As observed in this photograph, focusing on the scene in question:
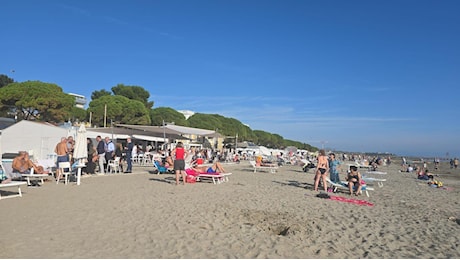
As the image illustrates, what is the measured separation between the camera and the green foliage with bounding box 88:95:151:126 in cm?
3203

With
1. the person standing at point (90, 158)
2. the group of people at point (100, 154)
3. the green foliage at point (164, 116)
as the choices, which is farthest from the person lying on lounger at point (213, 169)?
the green foliage at point (164, 116)

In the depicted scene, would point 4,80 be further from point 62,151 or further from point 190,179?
point 190,179

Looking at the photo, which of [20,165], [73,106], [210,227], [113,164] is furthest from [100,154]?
[73,106]

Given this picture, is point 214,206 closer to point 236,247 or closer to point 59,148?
point 236,247

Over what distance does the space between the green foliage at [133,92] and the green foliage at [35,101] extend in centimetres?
1550

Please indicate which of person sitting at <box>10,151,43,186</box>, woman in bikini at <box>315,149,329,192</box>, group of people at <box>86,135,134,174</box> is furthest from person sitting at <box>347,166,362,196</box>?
person sitting at <box>10,151,43,186</box>

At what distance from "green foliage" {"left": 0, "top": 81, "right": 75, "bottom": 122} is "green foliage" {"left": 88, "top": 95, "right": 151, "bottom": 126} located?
4.35 m

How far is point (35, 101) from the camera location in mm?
25781


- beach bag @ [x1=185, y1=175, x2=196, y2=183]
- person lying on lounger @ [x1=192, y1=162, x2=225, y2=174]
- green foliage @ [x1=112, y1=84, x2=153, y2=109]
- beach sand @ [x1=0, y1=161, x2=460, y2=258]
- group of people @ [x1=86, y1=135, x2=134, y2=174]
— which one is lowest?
beach sand @ [x1=0, y1=161, x2=460, y2=258]

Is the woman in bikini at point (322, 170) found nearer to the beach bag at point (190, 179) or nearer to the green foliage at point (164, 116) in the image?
the beach bag at point (190, 179)

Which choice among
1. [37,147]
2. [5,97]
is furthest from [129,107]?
[37,147]

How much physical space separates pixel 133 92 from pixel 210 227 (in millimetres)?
41446

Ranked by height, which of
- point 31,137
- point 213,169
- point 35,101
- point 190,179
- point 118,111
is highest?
point 118,111

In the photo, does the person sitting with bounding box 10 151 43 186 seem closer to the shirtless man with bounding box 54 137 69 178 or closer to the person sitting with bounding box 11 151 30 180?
the person sitting with bounding box 11 151 30 180
